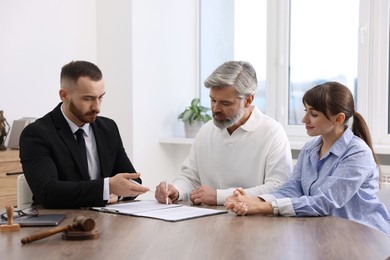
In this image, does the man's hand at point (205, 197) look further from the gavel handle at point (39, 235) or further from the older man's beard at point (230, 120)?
the gavel handle at point (39, 235)

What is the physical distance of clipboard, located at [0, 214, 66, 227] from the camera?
6.97 ft

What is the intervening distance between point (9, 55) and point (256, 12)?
6.56 ft

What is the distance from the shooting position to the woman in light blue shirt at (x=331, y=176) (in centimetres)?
238

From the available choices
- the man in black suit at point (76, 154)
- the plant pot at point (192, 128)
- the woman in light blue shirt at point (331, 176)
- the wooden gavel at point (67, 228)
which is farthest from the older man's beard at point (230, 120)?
the plant pot at point (192, 128)

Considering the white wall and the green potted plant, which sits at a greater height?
the white wall

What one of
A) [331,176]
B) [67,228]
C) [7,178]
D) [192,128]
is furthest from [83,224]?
[192,128]

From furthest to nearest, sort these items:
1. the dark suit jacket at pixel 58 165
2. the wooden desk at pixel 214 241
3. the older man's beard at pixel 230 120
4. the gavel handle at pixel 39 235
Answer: the older man's beard at pixel 230 120
the dark suit jacket at pixel 58 165
the gavel handle at pixel 39 235
the wooden desk at pixel 214 241

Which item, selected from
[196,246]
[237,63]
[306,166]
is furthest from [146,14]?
[196,246]

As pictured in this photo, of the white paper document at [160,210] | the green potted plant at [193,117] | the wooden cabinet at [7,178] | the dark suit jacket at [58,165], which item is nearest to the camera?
the white paper document at [160,210]

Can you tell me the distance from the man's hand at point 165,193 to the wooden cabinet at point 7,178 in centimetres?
168

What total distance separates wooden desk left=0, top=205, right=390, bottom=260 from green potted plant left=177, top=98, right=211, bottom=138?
2850mm

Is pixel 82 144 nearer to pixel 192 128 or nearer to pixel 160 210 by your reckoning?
pixel 160 210

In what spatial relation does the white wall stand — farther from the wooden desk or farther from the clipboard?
the wooden desk

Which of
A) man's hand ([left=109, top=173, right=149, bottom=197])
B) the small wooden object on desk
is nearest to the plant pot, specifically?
man's hand ([left=109, top=173, right=149, bottom=197])
